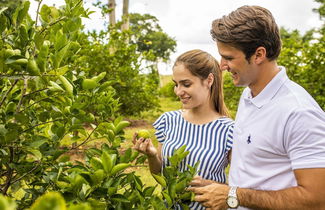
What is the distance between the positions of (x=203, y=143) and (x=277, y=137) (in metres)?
0.87

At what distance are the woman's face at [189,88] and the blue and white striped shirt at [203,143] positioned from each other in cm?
15

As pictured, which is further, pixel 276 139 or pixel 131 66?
pixel 131 66

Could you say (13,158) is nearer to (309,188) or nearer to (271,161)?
(271,161)

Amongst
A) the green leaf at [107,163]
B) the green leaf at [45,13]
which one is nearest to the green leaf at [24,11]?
the green leaf at [45,13]

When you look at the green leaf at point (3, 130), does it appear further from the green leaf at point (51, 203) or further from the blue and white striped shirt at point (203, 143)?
the green leaf at point (51, 203)

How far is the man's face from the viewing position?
2.02m

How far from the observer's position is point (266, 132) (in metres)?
1.90

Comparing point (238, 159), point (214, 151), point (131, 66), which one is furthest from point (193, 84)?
point (131, 66)

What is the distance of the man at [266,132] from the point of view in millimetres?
1712

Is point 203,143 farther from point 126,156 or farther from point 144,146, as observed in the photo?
point 126,156

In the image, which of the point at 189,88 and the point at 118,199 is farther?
the point at 189,88

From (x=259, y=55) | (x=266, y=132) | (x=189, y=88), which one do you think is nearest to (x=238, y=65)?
(x=259, y=55)

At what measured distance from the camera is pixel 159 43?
169ft

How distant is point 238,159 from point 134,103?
27.3 ft
